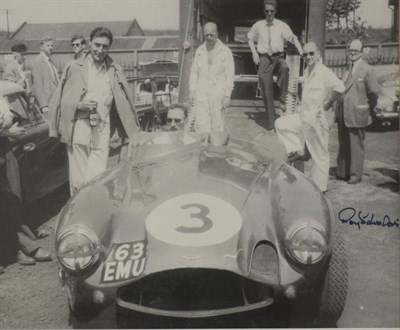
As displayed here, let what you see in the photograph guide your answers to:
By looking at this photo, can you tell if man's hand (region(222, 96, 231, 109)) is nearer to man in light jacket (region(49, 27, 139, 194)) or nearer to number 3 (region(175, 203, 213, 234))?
man in light jacket (region(49, 27, 139, 194))

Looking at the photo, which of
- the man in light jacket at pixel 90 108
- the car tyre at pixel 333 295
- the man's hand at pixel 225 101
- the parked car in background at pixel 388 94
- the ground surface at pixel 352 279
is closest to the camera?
the car tyre at pixel 333 295

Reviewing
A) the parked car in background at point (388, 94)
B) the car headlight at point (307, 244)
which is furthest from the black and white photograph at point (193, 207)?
A: the parked car in background at point (388, 94)

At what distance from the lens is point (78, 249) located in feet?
8.38

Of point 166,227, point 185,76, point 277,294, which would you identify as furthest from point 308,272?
point 185,76

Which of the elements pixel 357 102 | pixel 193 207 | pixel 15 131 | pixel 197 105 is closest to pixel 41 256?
pixel 15 131

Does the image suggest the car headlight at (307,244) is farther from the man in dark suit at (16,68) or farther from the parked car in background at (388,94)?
the man in dark suit at (16,68)

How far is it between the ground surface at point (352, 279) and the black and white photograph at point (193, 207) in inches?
0.6

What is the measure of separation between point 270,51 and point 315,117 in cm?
203

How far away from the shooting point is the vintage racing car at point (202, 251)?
8.10 ft

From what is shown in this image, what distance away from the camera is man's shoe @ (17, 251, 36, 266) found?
392 cm

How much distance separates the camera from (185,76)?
27.3ft

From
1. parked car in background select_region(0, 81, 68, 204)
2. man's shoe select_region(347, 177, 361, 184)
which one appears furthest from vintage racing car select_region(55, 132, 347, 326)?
man's shoe select_region(347, 177, 361, 184)
